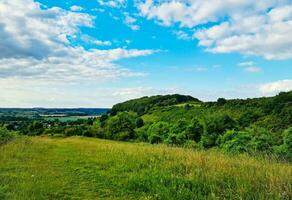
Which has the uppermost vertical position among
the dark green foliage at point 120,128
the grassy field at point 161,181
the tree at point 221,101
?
the tree at point 221,101

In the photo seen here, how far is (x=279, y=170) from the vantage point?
355 inches

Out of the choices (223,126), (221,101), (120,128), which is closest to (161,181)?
(223,126)

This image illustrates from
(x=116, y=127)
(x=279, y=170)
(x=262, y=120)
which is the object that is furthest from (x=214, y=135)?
(x=279, y=170)

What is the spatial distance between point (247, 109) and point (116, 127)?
34.2 meters

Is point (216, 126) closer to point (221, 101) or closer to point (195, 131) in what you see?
point (195, 131)

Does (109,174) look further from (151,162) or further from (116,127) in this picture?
(116,127)

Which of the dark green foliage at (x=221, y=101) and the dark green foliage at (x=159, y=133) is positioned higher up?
the dark green foliage at (x=221, y=101)

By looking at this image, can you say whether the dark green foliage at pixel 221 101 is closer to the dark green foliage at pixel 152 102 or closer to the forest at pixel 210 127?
the forest at pixel 210 127

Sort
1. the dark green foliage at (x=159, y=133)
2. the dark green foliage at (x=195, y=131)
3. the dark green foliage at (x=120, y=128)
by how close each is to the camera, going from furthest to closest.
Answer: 1. the dark green foliage at (x=120, y=128)
2. the dark green foliage at (x=159, y=133)
3. the dark green foliage at (x=195, y=131)

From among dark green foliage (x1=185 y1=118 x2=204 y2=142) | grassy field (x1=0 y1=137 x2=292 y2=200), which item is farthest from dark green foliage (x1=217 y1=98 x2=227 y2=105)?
grassy field (x1=0 y1=137 x2=292 y2=200)

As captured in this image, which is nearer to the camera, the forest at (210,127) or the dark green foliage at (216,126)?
the forest at (210,127)

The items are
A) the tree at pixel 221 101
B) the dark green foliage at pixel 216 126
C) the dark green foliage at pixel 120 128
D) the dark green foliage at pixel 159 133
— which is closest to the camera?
the dark green foliage at pixel 216 126

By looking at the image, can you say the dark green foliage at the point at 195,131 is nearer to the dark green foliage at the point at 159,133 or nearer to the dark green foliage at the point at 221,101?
the dark green foliage at the point at 159,133

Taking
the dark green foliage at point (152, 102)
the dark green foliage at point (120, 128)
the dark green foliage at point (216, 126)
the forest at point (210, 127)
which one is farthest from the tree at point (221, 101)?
the dark green foliage at point (216, 126)
